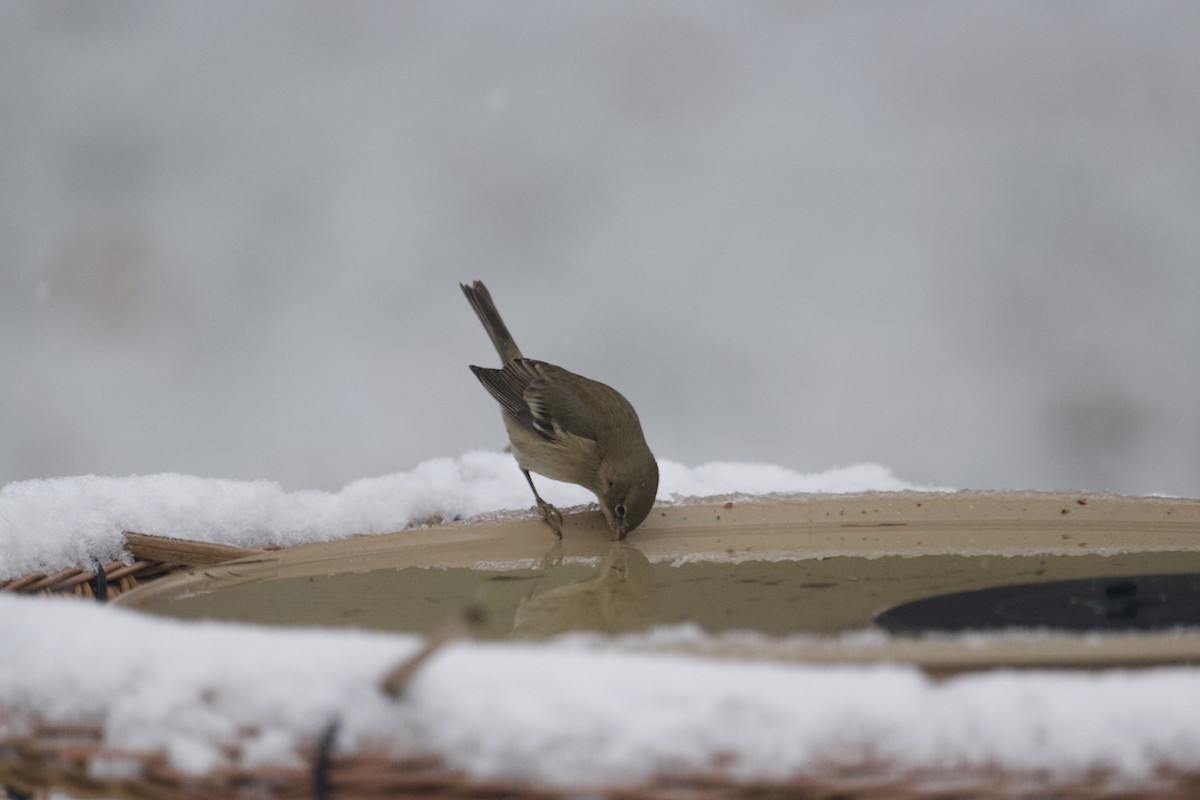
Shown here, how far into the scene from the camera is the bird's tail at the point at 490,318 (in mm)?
2902

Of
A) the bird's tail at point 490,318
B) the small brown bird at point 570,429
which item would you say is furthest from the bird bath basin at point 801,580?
the bird's tail at point 490,318

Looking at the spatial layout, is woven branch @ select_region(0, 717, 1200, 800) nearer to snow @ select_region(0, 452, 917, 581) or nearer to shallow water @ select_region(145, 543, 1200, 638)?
shallow water @ select_region(145, 543, 1200, 638)

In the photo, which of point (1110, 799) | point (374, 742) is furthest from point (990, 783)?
point (374, 742)

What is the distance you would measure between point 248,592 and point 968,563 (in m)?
0.83

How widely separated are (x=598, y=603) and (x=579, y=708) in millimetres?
552

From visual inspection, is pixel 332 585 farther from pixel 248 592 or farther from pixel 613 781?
pixel 613 781

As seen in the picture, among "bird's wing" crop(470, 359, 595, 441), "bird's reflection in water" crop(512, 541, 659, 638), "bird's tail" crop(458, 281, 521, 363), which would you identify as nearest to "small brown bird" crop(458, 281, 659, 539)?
"bird's wing" crop(470, 359, 595, 441)

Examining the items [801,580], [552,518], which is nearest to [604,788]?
[801,580]

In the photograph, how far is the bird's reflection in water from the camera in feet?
3.68

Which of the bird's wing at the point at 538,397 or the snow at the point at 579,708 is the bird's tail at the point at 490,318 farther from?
the snow at the point at 579,708

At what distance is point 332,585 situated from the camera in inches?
55.0

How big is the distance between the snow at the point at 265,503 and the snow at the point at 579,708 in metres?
0.67

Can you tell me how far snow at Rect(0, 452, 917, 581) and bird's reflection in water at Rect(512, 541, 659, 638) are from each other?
0.39m

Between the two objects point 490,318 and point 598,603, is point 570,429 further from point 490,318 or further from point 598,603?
point 598,603
